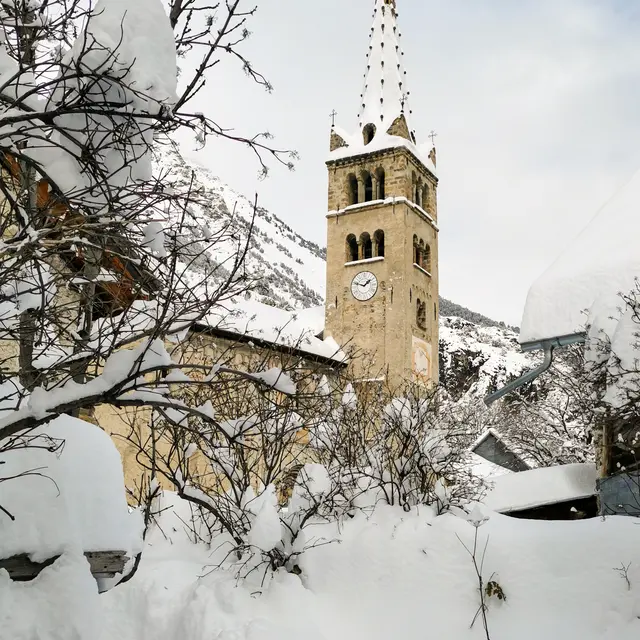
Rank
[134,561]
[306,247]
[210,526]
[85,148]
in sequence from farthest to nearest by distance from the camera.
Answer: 1. [306,247]
2. [210,526]
3. [134,561]
4. [85,148]

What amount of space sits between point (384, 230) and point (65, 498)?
28.5 meters

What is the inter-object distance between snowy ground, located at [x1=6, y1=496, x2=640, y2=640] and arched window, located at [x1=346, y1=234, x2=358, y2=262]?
23198 mm

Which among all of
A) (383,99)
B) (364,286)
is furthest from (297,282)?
(364,286)

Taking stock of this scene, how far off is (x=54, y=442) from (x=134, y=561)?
1.14 meters

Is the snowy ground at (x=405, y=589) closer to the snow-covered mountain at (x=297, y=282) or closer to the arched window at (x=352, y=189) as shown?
the snow-covered mountain at (x=297, y=282)

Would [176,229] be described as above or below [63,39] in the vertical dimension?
below

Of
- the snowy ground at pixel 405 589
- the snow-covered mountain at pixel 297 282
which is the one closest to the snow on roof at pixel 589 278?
the snowy ground at pixel 405 589

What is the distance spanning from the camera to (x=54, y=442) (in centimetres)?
412

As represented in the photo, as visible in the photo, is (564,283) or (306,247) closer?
(564,283)

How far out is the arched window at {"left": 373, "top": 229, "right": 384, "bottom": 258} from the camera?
105 feet

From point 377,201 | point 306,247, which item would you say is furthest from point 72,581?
point 306,247

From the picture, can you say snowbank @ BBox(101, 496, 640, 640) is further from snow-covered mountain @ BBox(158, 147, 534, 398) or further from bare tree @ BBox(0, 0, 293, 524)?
bare tree @ BBox(0, 0, 293, 524)

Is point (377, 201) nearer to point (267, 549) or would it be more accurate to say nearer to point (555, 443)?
point (555, 443)

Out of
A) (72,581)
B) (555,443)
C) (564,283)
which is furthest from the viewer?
(555,443)
